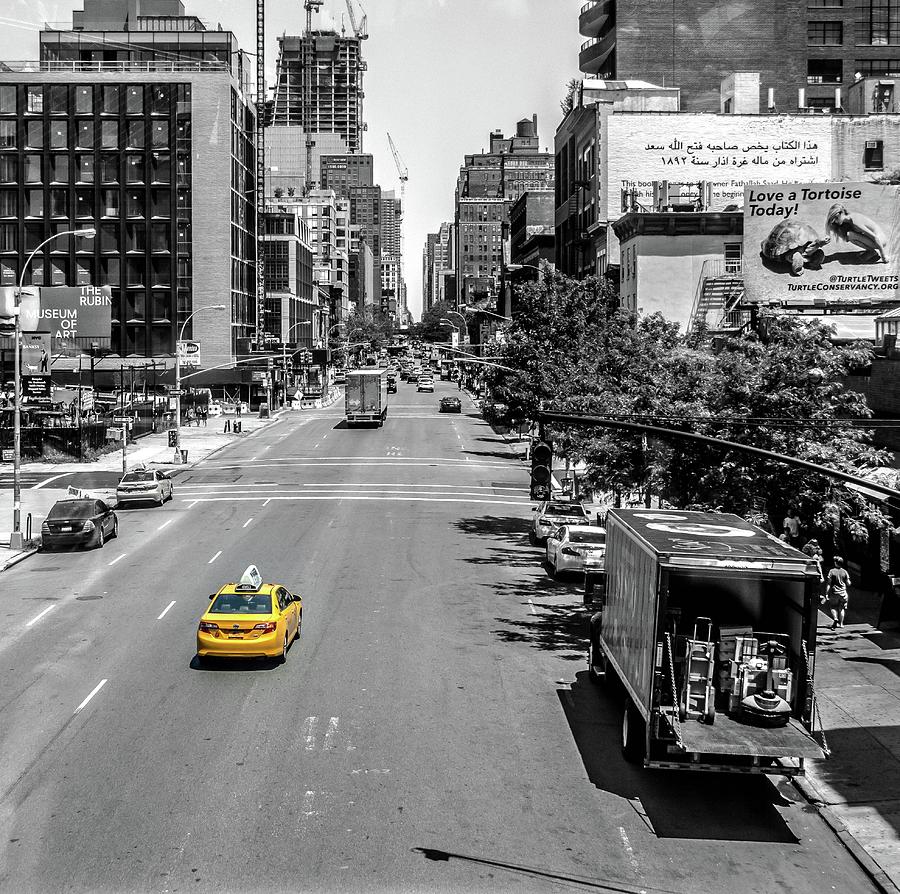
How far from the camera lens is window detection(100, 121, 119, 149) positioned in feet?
382

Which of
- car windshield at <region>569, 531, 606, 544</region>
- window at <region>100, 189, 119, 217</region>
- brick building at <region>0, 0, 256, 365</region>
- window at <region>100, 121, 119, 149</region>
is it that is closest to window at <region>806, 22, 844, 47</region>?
brick building at <region>0, 0, 256, 365</region>

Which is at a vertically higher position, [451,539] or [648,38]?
[648,38]

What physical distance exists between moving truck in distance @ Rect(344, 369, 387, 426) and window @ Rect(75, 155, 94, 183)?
4694cm

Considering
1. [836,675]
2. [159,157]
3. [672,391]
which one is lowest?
[836,675]

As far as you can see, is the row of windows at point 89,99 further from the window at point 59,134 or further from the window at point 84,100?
the window at point 59,134

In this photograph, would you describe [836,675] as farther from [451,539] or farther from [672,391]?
[451,539]

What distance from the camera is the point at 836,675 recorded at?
2281cm

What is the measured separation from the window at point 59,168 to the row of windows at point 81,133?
106 centimetres

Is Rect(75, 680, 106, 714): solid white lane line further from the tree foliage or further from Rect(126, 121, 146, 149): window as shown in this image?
Rect(126, 121, 146, 149): window

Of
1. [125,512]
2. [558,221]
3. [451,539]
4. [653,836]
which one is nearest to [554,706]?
[653,836]

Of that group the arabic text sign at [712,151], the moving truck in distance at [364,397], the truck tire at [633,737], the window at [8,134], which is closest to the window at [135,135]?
the window at [8,134]

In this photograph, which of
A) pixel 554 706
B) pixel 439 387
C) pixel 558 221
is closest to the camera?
pixel 554 706

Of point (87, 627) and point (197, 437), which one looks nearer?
point (87, 627)

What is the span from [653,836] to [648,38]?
79.4 metres
